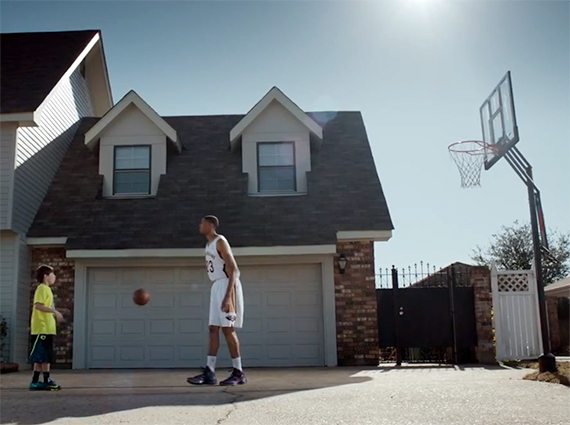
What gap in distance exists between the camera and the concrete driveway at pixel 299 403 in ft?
19.3

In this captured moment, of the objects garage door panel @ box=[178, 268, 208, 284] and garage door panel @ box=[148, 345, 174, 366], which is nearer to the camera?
garage door panel @ box=[148, 345, 174, 366]

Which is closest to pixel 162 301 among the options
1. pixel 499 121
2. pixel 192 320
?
pixel 192 320

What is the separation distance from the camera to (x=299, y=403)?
6.63 meters

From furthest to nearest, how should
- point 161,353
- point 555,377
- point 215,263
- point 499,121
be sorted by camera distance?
point 161,353 < point 499,121 < point 555,377 < point 215,263

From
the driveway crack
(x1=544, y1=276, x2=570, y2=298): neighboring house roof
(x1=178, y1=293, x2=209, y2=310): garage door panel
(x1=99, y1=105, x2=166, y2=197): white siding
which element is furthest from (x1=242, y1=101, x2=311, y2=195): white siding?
(x1=544, y1=276, x2=570, y2=298): neighboring house roof

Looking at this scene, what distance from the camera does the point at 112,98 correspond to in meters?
20.2

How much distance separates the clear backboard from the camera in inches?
393

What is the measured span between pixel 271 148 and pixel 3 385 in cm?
821

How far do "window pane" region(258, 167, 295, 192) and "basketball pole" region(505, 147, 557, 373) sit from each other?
5876mm

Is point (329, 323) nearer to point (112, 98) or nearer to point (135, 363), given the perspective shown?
point (135, 363)

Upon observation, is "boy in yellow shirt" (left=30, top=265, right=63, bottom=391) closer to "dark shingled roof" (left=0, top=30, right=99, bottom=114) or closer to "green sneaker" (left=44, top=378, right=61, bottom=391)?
"green sneaker" (left=44, top=378, right=61, bottom=391)

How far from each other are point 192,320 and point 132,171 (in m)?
3.88

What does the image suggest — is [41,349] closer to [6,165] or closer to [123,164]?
[6,165]

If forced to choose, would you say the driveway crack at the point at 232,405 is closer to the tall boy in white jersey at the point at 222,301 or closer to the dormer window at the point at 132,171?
the tall boy in white jersey at the point at 222,301
